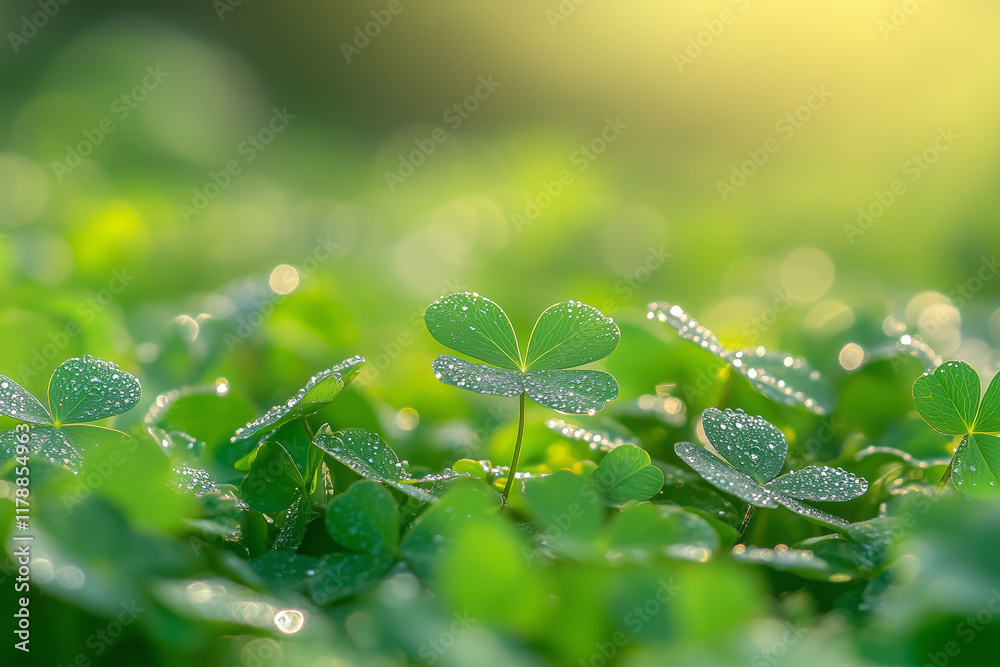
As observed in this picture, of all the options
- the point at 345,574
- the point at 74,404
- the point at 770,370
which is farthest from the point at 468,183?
the point at 345,574

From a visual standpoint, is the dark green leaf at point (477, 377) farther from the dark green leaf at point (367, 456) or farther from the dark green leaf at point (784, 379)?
the dark green leaf at point (784, 379)

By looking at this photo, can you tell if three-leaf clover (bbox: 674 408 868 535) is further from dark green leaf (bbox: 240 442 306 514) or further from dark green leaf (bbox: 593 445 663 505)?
dark green leaf (bbox: 240 442 306 514)

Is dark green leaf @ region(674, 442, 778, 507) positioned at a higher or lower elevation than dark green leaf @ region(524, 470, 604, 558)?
higher

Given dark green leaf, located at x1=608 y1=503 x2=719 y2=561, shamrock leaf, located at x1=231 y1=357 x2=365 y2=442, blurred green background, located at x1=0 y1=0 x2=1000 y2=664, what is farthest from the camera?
blurred green background, located at x1=0 y1=0 x2=1000 y2=664

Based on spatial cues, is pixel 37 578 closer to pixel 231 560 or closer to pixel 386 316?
pixel 231 560

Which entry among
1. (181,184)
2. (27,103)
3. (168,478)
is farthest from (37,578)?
(27,103)

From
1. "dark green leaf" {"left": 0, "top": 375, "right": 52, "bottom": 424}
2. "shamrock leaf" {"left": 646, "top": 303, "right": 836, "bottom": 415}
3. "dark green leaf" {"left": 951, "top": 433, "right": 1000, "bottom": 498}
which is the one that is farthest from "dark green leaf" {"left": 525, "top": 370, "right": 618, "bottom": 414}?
"dark green leaf" {"left": 0, "top": 375, "right": 52, "bottom": 424}

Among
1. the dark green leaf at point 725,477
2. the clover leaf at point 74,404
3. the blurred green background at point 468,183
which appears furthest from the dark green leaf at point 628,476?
the clover leaf at point 74,404
